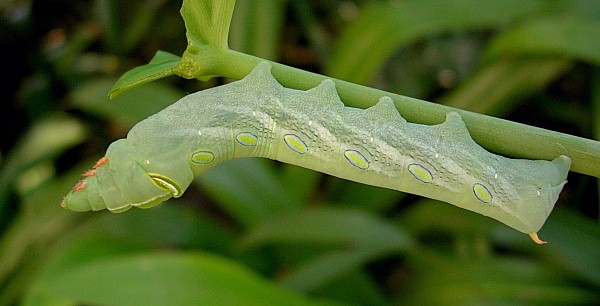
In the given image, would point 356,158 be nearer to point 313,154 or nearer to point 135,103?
point 313,154

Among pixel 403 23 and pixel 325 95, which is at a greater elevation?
pixel 325 95

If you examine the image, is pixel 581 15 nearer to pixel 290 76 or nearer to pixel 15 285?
pixel 290 76

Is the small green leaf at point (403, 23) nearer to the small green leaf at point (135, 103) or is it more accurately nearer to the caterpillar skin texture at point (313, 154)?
the small green leaf at point (135, 103)

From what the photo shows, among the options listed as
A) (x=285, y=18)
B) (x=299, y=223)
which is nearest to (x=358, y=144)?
(x=299, y=223)

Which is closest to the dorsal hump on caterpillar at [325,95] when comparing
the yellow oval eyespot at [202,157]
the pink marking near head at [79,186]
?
the yellow oval eyespot at [202,157]

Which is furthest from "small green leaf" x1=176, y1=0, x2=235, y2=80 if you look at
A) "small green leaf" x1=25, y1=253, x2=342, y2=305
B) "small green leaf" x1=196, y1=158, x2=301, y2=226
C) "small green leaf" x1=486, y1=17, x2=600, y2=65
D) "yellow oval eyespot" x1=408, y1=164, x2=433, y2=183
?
"small green leaf" x1=486, y1=17, x2=600, y2=65

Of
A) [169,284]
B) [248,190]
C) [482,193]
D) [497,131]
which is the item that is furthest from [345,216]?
[497,131]
